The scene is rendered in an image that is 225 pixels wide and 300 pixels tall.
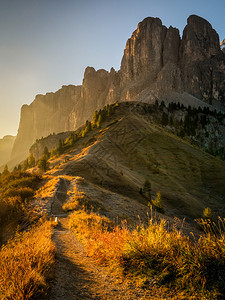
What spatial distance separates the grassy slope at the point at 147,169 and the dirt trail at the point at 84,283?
9.67 m

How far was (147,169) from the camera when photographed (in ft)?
174

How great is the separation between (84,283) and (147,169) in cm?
4988

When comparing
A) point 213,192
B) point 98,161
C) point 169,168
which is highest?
point 98,161

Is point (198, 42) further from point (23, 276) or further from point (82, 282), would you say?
point (23, 276)

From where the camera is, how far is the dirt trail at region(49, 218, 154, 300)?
13.1ft

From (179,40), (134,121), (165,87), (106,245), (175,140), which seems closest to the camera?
(106,245)

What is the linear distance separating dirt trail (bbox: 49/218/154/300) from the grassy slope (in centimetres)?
967

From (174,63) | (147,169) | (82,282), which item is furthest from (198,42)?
(82,282)

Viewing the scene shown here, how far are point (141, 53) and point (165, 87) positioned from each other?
51881mm

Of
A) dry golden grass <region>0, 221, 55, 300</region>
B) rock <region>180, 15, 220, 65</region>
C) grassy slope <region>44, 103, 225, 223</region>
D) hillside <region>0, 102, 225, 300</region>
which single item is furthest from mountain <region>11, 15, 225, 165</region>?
dry golden grass <region>0, 221, 55, 300</region>

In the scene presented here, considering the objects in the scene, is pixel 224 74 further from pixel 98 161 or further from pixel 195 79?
pixel 98 161

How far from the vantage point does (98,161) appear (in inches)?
1695

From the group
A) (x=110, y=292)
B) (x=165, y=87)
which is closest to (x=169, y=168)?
(x=110, y=292)

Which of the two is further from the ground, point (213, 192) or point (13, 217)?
point (13, 217)
